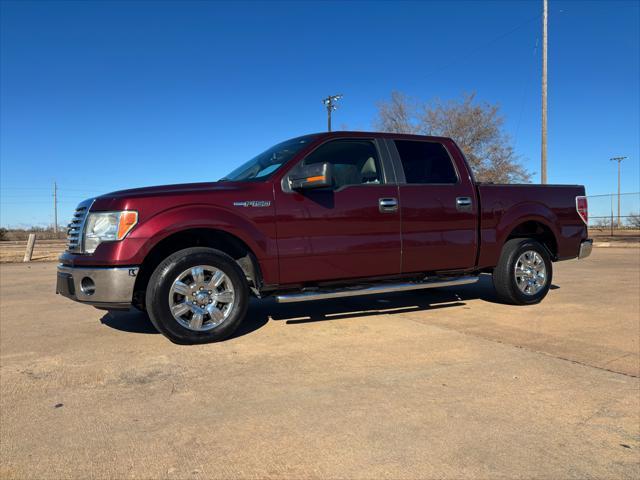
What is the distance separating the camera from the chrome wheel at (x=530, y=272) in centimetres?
578

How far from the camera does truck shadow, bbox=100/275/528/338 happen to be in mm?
5023

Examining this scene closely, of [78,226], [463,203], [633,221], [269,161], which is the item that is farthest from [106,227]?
[633,221]

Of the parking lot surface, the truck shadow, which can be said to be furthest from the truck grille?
the truck shadow

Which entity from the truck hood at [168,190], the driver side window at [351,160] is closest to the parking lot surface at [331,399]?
the truck hood at [168,190]

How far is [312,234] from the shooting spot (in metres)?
4.55

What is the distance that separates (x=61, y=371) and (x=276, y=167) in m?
2.59

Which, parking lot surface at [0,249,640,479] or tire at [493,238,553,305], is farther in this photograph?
tire at [493,238,553,305]

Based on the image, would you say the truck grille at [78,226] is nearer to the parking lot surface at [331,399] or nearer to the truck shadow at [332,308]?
the parking lot surface at [331,399]

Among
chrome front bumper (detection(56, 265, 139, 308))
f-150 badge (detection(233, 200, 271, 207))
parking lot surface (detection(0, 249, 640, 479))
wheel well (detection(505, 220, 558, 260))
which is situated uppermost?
f-150 badge (detection(233, 200, 271, 207))

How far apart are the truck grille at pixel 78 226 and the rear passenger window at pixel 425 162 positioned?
10.7ft

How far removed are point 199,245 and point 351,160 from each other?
1.90m

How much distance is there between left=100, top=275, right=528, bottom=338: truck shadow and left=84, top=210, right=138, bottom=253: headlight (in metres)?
1.12

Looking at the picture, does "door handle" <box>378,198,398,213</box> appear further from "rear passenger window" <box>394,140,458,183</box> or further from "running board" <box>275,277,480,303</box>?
"running board" <box>275,277,480,303</box>

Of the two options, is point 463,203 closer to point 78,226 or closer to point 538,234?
point 538,234
